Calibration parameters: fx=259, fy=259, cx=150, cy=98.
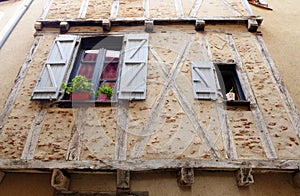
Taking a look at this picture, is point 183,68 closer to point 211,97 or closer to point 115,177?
point 211,97

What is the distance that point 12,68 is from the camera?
3.80 metres

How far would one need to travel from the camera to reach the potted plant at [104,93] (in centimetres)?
336

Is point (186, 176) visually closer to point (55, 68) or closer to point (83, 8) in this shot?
point (55, 68)

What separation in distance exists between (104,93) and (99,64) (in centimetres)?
72

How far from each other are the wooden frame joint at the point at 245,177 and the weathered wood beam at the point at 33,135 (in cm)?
223

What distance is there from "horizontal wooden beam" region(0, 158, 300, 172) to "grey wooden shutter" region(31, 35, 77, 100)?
88 centimetres

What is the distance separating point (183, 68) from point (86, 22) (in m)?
1.86

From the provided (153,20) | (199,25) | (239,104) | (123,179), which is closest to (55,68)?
(153,20)

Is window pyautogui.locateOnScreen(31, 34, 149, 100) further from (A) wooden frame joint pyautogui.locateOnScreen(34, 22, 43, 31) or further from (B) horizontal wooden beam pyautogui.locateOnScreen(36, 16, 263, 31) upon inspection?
(A) wooden frame joint pyautogui.locateOnScreen(34, 22, 43, 31)

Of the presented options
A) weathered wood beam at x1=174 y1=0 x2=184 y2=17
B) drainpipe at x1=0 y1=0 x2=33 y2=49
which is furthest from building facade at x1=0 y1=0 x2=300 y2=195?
drainpipe at x1=0 y1=0 x2=33 y2=49

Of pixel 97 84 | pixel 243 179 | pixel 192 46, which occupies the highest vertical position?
pixel 192 46

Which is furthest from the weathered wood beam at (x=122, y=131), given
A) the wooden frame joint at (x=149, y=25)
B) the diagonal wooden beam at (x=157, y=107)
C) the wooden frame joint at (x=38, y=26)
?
the wooden frame joint at (x=38, y=26)

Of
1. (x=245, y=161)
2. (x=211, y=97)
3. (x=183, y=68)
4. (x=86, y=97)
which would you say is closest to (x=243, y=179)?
(x=245, y=161)

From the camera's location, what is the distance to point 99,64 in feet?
12.8
